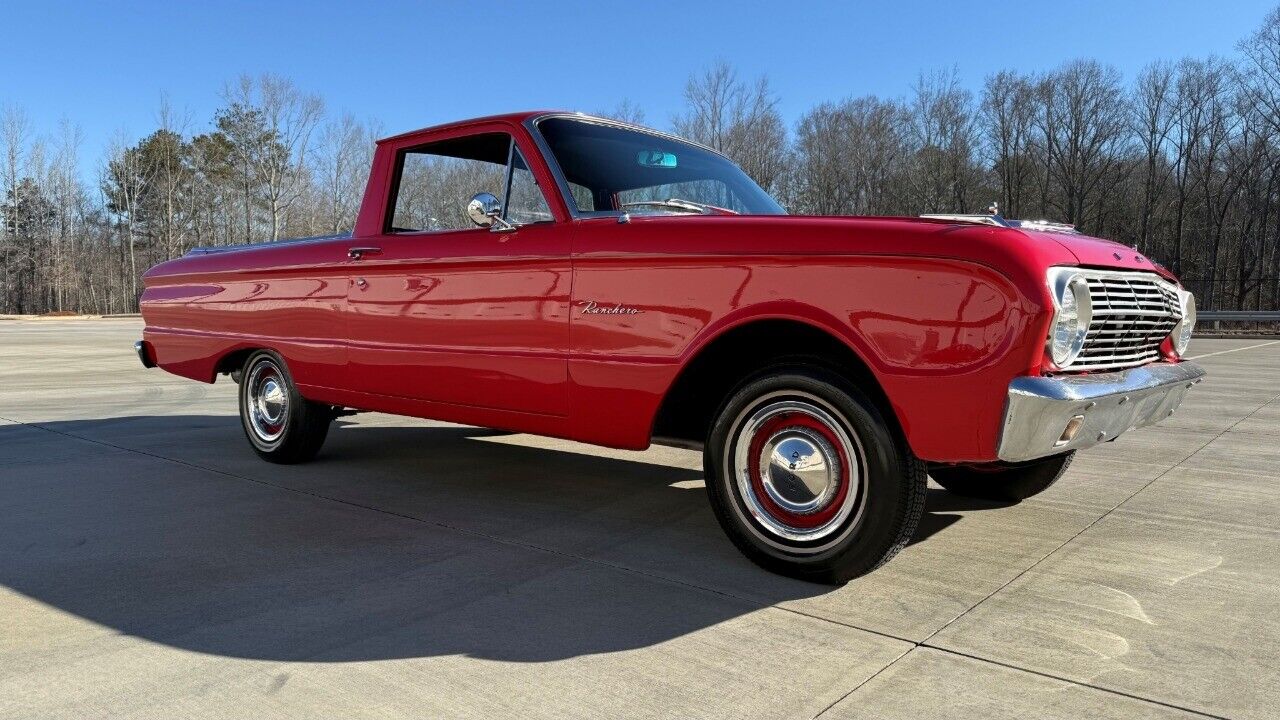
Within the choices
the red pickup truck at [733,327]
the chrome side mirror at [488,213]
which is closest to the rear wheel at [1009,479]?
the red pickup truck at [733,327]

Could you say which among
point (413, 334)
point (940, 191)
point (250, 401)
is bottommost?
point (250, 401)

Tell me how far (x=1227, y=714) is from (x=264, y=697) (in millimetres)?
2377

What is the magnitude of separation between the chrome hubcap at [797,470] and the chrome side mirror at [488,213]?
1.45m

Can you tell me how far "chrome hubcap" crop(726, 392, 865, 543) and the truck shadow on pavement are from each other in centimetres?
21

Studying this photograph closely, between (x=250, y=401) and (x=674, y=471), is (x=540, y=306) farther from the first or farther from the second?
(x=250, y=401)

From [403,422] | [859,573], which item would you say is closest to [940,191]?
[403,422]

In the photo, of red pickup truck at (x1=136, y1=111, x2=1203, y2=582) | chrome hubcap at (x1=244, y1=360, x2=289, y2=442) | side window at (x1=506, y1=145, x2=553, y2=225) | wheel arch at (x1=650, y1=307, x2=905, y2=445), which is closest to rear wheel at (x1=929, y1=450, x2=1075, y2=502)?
red pickup truck at (x1=136, y1=111, x2=1203, y2=582)

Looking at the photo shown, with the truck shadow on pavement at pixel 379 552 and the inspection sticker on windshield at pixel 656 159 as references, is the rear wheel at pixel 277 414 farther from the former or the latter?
the inspection sticker on windshield at pixel 656 159

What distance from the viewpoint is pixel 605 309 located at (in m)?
3.52

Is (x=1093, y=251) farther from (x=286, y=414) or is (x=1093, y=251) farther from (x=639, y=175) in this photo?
(x=286, y=414)

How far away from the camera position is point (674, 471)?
5.14 meters

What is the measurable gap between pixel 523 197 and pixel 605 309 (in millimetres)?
804

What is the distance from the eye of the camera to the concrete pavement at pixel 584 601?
2.24 metres

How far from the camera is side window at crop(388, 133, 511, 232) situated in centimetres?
447
